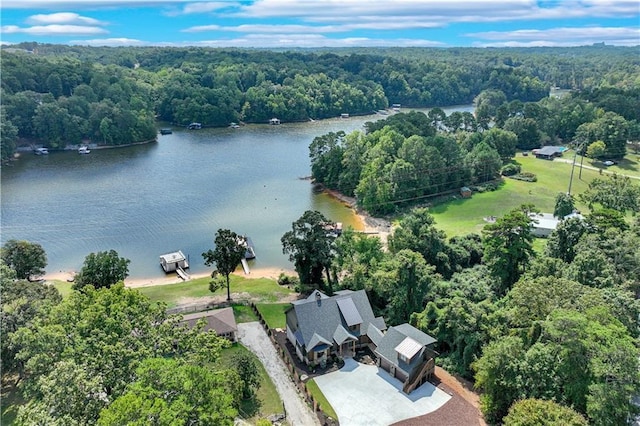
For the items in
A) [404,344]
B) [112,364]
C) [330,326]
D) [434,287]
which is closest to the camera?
[112,364]

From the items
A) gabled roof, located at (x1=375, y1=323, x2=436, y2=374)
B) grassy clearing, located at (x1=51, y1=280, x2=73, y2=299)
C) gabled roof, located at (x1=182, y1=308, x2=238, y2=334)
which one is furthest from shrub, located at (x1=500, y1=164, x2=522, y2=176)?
grassy clearing, located at (x1=51, y1=280, x2=73, y2=299)

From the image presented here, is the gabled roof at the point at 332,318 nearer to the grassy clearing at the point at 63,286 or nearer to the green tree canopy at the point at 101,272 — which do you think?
the green tree canopy at the point at 101,272

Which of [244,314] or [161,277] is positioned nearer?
[244,314]

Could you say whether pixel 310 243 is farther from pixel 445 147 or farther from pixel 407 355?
pixel 445 147

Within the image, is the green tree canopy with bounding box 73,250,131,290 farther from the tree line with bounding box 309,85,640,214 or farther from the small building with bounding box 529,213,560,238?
the small building with bounding box 529,213,560,238

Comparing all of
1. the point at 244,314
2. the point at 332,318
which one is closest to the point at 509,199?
the point at 332,318

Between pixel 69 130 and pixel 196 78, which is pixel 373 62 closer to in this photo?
pixel 196 78
